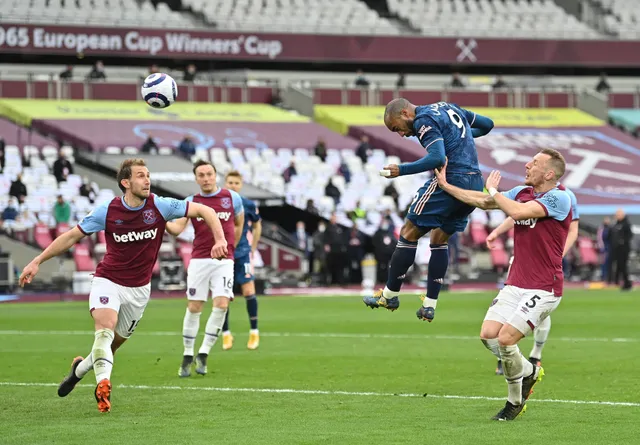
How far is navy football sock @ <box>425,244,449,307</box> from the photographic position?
12531 mm

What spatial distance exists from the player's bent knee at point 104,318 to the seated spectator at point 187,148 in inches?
1166

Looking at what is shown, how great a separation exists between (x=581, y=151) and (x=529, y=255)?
1595 inches

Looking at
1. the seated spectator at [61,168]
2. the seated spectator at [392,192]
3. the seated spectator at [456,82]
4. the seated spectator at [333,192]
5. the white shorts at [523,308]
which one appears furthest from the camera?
the seated spectator at [456,82]

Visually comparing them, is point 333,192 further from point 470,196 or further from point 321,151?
point 470,196

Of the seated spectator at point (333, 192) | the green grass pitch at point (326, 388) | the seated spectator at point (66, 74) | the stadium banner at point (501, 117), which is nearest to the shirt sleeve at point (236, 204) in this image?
the green grass pitch at point (326, 388)

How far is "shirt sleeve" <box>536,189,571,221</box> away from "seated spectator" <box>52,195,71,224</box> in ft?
82.4

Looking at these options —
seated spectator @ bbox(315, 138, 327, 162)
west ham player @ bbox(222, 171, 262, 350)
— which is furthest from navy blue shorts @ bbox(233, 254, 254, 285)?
seated spectator @ bbox(315, 138, 327, 162)

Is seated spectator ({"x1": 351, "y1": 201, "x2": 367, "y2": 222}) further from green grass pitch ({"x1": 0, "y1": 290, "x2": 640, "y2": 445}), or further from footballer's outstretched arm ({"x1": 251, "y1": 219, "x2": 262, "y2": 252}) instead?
footballer's outstretched arm ({"x1": 251, "y1": 219, "x2": 262, "y2": 252})

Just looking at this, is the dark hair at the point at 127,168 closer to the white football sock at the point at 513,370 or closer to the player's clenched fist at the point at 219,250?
the player's clenched fist at the point at 219,250

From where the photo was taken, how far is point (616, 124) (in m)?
55.5

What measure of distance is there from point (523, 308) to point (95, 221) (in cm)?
392

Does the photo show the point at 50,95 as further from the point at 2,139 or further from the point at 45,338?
the point at 45,338

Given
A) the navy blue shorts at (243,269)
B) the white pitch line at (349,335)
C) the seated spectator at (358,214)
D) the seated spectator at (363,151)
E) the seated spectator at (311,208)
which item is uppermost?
the navy blue shorts at (243,269)

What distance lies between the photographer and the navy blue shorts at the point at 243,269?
17.7 m
